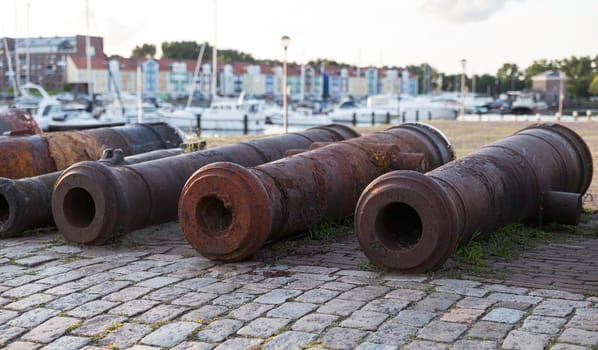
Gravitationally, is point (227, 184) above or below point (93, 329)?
above

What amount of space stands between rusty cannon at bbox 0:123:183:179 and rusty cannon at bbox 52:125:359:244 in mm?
2316

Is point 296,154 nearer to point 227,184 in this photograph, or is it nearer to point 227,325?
point 227,184

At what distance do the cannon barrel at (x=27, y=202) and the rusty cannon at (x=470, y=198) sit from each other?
10.4 feet

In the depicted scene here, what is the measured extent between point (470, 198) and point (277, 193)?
1.62 m

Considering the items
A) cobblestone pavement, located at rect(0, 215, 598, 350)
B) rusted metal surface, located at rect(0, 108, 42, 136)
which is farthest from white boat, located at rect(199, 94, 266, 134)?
cobblestone pavement, located at rect(0, 215, 598, 350)

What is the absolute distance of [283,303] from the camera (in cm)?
551

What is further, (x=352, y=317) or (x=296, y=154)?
(x=296, y=154)

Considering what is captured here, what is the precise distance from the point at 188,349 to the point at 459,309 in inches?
70.0

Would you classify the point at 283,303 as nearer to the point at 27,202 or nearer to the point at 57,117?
the point at 27,202

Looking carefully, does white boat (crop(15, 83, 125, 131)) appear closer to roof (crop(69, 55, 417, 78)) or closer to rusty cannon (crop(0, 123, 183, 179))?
rusty cannon (crop(0, 123, 183, 179))

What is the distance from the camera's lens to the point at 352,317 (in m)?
5.14

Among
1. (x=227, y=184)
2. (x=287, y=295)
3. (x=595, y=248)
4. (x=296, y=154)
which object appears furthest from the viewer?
(x=296, y=154)

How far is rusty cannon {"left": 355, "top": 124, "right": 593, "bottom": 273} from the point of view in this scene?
6023 millimetres

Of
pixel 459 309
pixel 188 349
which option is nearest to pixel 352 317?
pixel 459 309
